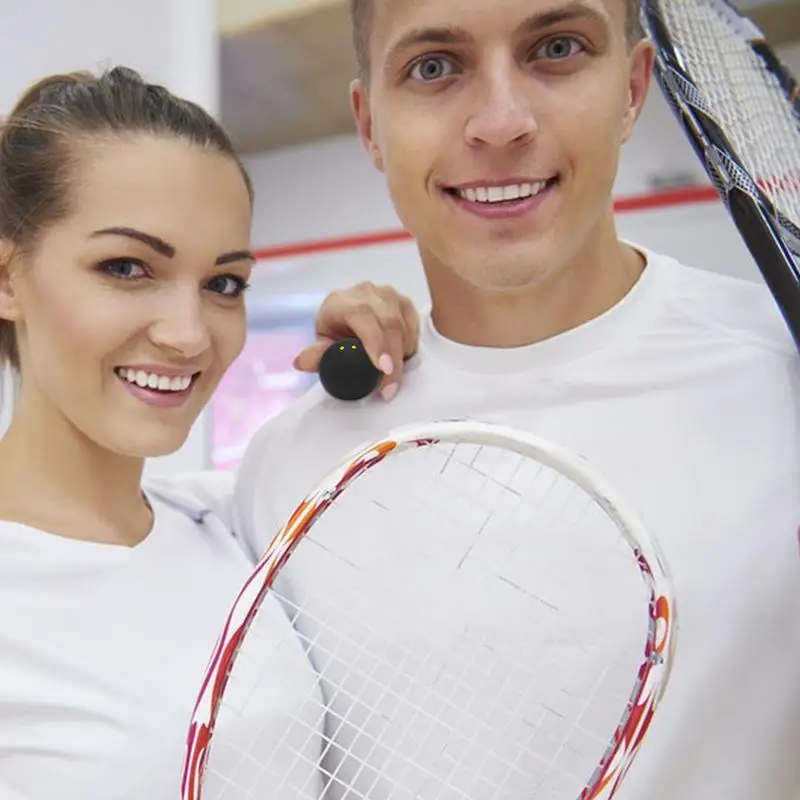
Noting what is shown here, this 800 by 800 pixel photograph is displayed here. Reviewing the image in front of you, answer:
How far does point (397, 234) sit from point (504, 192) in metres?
1.34

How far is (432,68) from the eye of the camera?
2.55ft

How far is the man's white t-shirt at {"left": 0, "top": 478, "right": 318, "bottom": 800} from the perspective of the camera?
2.22 ft

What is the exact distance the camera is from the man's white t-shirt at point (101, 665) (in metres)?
0.68

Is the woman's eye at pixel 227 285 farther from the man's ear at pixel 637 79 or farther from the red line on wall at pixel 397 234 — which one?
the red line on wall at pixel 397 234

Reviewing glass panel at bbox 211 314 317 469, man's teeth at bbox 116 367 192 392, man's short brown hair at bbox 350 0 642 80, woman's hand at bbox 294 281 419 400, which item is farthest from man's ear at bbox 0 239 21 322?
glass panel at bbox 211 314 317 469

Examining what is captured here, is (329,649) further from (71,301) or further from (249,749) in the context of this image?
(71,301)

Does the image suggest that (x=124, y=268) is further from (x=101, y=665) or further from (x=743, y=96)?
(x=743, y=96)

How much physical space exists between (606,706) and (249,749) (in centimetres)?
28

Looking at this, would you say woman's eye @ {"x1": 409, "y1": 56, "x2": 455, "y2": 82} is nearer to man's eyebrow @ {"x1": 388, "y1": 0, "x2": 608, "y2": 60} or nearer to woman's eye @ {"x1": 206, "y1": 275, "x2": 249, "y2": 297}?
man's eyebrow @ {"x1": 388, "y1": 0, "x2": 608, "y2": 60}

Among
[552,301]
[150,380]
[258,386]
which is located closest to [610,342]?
[552,301]

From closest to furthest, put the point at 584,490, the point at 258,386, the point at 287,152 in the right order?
the point at 584,490
the point at 258,386
the point at 287,152

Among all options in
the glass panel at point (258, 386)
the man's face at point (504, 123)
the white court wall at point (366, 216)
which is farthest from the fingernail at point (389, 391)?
the glass panel at point (258, 386)

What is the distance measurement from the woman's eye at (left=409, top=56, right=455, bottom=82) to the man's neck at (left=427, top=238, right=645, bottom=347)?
0.19 meters

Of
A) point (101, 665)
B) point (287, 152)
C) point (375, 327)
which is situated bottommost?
point (101, 665)
